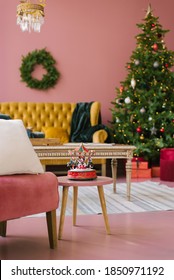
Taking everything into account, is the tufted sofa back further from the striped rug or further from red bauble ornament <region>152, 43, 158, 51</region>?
the striped rug

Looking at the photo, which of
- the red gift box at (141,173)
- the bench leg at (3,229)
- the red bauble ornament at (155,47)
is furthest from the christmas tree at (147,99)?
the bench leg at (3,229)

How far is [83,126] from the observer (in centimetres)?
780

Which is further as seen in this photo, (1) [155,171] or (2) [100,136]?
(1) [155,171]

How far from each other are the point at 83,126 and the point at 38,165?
4.74 m

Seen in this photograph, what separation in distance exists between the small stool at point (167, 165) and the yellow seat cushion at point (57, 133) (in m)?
1.70

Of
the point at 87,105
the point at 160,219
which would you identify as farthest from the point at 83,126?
the point at 160,219

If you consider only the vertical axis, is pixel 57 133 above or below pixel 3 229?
above

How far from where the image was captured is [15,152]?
2.93 m

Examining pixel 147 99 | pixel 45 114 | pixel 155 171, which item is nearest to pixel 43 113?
pixel 45 114

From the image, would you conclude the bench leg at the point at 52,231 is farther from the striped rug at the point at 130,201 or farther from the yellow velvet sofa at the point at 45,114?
the yellow velvet sofa at the point at 45,114

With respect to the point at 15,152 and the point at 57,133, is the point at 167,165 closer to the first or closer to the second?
the point at 57,133

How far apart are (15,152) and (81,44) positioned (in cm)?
575

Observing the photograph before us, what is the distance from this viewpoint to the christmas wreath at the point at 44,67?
8000 millimetres
